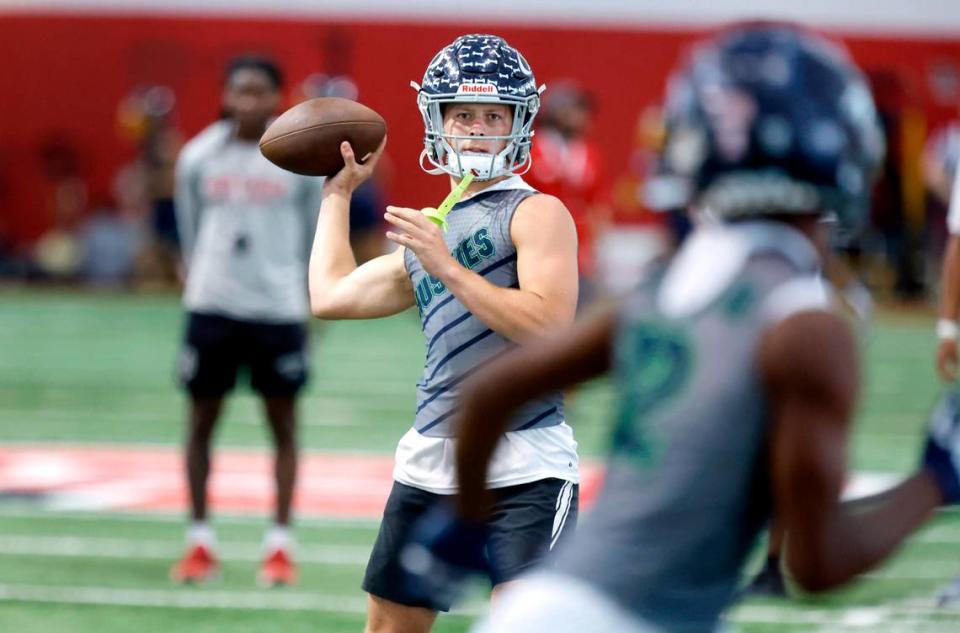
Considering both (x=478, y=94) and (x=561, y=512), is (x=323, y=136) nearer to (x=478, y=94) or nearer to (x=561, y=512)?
(x=478, y=94)

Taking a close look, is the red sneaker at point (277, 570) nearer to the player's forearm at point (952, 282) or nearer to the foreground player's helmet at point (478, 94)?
the player's forearm at point (952, 282)

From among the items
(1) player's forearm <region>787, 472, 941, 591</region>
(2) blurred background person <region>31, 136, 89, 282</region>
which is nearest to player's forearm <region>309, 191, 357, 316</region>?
(1) player's forearm <region>787, 472, 941, 591</region>

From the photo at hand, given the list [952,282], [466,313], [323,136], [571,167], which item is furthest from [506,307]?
[571,167]

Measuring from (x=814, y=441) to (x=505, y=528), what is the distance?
1.77m

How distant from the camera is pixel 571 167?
11820mm

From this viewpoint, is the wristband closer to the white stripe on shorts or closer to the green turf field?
the green turf field

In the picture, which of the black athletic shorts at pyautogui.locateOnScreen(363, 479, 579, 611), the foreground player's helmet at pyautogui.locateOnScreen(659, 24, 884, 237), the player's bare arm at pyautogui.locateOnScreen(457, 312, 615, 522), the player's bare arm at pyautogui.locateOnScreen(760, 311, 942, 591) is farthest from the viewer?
the black athletic shorts at pyautogui.locateOnScreen(363, 479, 579, 611)

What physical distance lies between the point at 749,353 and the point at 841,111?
1.21ft

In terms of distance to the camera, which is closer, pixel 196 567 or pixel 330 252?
pixel 330 252

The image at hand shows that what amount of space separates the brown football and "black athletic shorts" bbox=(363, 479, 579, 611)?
33.5 inches

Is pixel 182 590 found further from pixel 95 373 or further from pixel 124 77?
pixel 124 77

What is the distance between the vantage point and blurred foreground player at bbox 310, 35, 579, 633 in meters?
3.78

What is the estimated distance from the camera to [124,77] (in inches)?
902

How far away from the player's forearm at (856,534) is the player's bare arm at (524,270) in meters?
1.48
